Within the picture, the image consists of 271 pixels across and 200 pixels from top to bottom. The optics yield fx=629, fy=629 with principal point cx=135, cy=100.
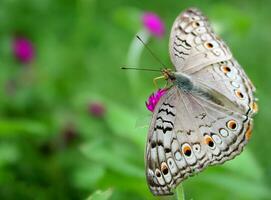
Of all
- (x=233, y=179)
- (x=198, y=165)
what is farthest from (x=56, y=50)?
(x=198, y=165)

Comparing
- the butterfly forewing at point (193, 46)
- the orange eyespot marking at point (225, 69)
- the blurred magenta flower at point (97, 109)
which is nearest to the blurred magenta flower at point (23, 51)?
the blurred magenta flower at point (97, 109)

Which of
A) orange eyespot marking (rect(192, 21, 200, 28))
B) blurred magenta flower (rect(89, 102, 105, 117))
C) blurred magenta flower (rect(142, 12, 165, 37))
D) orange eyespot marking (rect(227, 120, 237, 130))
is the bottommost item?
orange eyespot marking (rect(227, 120, 237, 130))

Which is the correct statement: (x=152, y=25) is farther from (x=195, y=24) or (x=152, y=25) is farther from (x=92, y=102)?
(x=195, y=24)

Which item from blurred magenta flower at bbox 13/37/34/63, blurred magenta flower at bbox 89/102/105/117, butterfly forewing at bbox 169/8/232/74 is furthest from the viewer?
blurred magenta flower at bbox 13/37/34/63

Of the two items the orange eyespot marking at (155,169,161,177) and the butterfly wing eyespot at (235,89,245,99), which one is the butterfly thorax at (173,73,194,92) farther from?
the orange eyespot marking at (155,169,161,177)

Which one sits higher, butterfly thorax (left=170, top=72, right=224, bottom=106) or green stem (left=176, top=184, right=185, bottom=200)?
butterfly thorax (left=170, top=72, right=224, bottom=106)

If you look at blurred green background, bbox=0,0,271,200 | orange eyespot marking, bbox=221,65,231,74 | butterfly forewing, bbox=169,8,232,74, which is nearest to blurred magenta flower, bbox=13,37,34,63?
blurred green background, bbox=0,0,271,200
